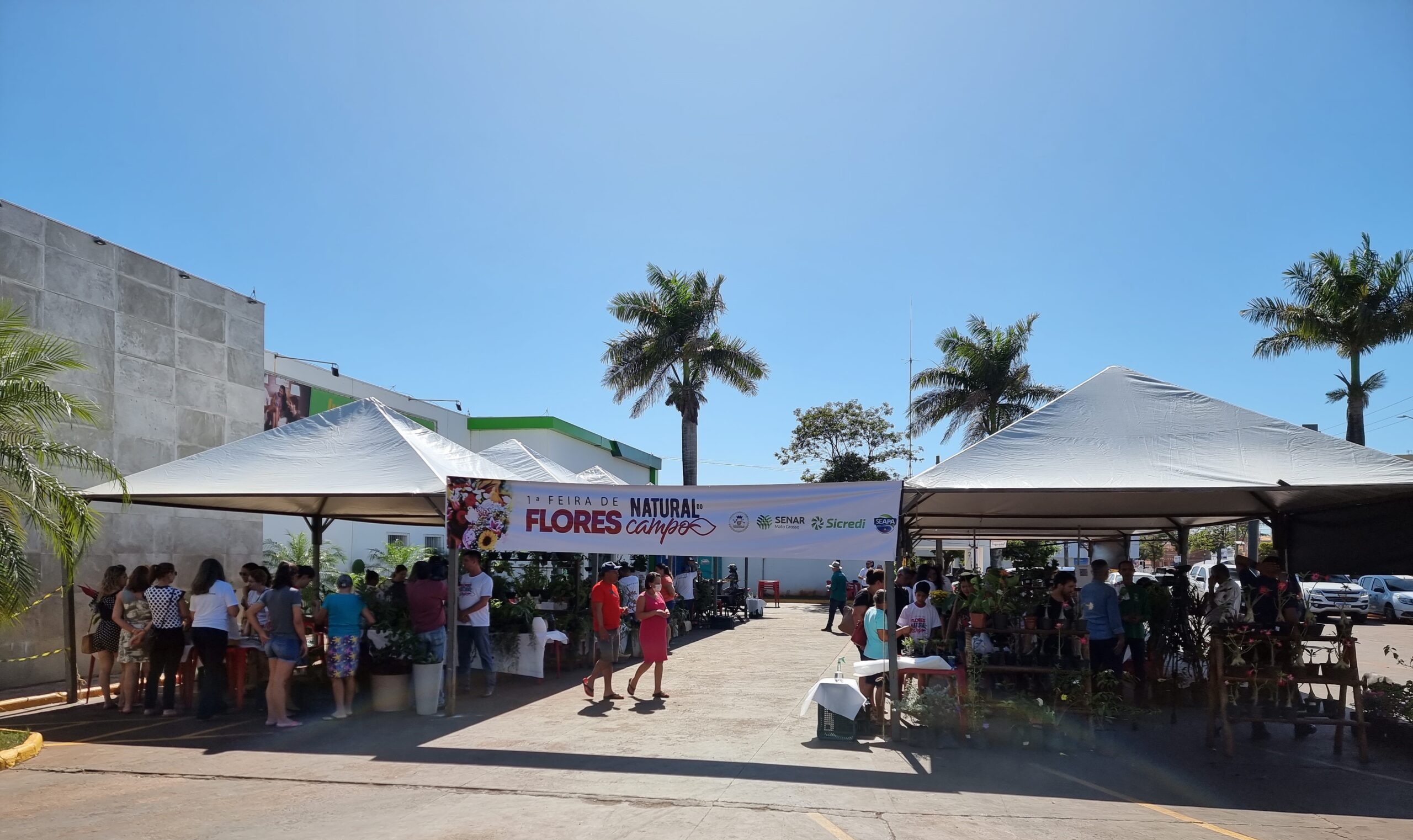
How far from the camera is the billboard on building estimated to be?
2092 centimetres

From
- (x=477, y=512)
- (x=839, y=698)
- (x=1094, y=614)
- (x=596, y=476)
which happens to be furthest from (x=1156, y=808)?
(x=596, y=476)

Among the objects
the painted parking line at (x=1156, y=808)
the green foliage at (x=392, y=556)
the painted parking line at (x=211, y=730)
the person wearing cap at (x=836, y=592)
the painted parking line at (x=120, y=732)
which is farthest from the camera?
the person wearing cap at (x=836, y=592)

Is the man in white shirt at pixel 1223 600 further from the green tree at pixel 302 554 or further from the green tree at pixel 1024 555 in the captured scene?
the green tree at pixel 302 554

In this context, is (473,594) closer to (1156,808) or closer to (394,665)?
(394,665)

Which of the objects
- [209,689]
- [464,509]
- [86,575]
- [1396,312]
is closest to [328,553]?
[86,575]

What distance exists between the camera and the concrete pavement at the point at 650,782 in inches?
258

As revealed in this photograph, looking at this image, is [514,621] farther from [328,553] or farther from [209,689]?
[328,553]

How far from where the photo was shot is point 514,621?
13258mm

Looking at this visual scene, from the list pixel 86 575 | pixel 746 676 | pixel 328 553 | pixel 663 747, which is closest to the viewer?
pixel 663 747

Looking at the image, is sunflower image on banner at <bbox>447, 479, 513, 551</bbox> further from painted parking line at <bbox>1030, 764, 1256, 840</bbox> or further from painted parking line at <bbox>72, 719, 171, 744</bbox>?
painted parking line at <bbox>1030, 764, 1256, 840</bbox>

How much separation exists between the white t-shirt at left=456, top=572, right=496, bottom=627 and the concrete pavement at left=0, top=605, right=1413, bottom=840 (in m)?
1.29

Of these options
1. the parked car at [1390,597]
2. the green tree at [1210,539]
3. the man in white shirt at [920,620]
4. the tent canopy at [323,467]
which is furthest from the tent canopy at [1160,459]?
the green tree at [1210,539]

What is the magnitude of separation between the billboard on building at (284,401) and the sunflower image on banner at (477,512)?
40.5 ft

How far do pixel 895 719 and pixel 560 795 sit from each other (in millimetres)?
3653
